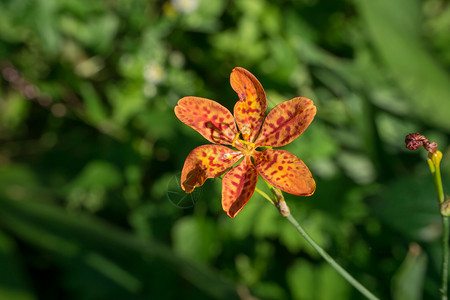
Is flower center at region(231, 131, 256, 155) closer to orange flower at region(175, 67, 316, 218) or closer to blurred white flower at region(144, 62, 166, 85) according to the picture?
orange flower at region(175, 67, 316, 218)

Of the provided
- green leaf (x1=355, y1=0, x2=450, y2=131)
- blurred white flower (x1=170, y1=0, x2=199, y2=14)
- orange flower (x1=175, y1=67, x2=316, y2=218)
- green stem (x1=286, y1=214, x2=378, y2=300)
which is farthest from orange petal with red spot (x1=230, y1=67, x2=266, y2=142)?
blurred white flower (x1=170, y1=0, x2=199, y2=14)

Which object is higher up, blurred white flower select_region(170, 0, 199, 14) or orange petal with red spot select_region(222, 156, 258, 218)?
blurred white flower select_region(170, 0, 199, 14)

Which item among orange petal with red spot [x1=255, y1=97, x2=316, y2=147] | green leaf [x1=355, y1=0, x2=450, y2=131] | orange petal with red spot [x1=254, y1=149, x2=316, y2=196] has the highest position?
green leaf [x1=355, y1=0, x2=450, y2=131]

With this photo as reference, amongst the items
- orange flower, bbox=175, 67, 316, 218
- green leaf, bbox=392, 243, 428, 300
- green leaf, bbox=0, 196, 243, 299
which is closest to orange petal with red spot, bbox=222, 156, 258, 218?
orange flower, bbox=175, 67, 316, 218

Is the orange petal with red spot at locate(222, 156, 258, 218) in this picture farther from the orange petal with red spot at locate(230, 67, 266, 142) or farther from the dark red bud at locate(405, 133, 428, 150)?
the dark red bud at locate(405, 133, 428, 150)

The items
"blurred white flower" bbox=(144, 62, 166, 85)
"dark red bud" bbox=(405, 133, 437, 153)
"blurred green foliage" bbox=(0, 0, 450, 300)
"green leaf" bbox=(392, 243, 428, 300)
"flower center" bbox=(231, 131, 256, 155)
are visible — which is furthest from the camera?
"blurred white flower" bbox=(144, 62, 166, 85)

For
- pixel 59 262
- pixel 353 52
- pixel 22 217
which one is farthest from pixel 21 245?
pixel 353 52

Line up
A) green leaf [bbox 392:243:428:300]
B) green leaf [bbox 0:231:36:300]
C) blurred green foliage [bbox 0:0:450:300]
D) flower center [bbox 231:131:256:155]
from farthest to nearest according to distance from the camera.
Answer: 1. green leaf [bbox 0:231:36:300]
2. blurred green foliage [bbox 0:0:450:300]
3. green leaf [bbox 392:243:428:300]
4. flower center [bbox 231:131:256:155]

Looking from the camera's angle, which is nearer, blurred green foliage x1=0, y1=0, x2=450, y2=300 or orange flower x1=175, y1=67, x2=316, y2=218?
orange flower x1=175, y1=67, x2=316, y2=218
